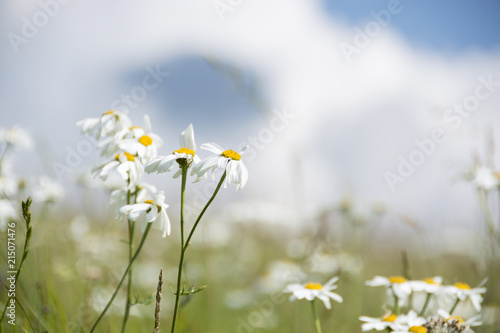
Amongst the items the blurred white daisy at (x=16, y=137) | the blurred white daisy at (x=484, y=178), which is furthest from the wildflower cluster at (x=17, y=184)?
the blurred white daisy at (x=484, y=178)

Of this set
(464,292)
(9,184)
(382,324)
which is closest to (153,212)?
(382,324)

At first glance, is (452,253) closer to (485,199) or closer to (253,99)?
(485,199)

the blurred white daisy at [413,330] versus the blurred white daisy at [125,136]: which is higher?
the blurred white daisy at [125,136]

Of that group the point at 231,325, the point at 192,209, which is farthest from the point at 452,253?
the point at 192,209

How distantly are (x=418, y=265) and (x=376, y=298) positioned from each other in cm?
195

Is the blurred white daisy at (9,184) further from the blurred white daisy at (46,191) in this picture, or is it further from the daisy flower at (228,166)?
the daisy flower at (228,166)

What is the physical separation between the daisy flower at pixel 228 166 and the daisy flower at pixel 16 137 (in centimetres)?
184

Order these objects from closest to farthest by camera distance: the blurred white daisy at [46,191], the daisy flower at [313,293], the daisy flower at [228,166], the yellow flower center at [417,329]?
1. the daisy flower at [228,166]
2. the yellow flower center at [417,329]
3. the daisy flower at [313,293]
4. the blurred white daisy at [46,191]

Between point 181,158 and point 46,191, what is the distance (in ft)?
4.95

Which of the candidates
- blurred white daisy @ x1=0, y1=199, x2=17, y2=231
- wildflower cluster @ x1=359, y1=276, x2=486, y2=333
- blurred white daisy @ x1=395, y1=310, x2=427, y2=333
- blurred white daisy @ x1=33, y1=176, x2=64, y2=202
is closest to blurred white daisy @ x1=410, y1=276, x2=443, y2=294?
wildflower cluster @ x1=359, y1=276, x2=486, y2=333

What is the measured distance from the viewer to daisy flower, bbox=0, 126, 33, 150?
2.64m

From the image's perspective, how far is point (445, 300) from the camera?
179cm

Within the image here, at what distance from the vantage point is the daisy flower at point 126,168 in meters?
1.44

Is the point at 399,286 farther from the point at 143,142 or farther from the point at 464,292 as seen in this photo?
the point at 143,142
